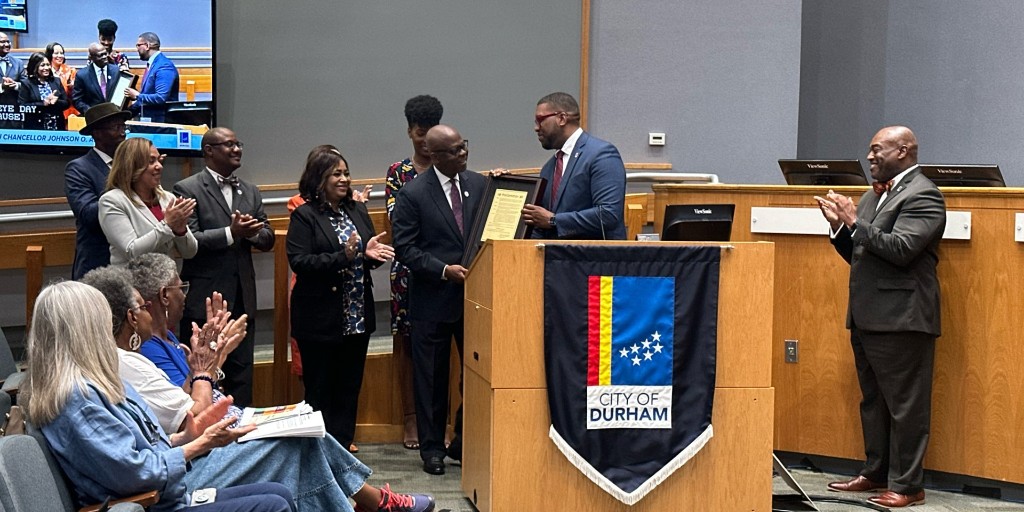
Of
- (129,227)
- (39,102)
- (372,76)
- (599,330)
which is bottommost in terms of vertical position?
(599,330)

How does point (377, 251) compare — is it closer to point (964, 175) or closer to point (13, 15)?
point (13, 15)

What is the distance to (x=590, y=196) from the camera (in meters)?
5.15

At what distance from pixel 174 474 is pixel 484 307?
148 cm

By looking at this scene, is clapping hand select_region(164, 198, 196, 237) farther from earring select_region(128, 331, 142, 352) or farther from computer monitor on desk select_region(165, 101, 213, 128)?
computer monitor on desk select_region(165, 101, 213, 128)

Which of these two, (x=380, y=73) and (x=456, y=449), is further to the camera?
(x=380, y=73)

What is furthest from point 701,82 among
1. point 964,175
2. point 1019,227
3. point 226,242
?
point 226,242

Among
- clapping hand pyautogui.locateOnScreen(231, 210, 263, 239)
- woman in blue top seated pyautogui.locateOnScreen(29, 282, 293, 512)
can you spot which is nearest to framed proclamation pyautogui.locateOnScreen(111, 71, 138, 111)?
clapping hand pyautogui.locateOnScreen(231, 210, 263, 239)

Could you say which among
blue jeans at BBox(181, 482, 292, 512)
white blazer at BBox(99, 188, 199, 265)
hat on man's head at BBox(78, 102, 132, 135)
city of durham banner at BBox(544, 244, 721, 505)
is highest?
hat on man's head at BBox(78, 102, 132, 135)

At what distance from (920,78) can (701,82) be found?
5.76 ft

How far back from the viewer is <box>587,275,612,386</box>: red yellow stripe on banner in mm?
4156

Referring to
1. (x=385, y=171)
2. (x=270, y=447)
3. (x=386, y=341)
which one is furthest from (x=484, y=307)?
(x=385, y=171)

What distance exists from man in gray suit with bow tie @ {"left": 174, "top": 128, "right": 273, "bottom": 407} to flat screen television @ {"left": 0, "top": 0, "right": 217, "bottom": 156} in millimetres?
1040

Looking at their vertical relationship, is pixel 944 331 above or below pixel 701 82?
below

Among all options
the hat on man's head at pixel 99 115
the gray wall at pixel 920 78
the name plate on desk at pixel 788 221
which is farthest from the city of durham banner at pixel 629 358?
the gray wall at pixel 920 78
